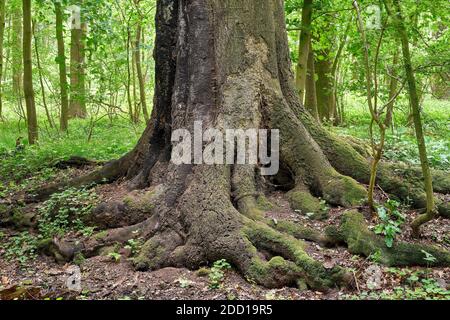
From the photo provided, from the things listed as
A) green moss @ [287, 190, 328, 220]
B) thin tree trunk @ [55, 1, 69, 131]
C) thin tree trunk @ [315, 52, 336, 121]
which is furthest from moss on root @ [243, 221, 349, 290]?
thin tree trunk @ [315, 52, 336, 121]

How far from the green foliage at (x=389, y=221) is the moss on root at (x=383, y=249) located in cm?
8

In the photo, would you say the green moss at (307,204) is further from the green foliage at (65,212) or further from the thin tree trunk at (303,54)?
the thin tree trunk at (303,54)

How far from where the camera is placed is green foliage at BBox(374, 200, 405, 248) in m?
4.80

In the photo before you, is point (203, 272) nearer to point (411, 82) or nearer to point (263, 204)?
point (263, 204)

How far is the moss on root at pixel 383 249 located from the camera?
4.72 meters

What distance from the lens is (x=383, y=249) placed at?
4.79 meters

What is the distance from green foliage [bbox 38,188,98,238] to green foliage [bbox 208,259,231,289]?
79.5 inches

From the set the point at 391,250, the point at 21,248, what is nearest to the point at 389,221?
the point at 391,250

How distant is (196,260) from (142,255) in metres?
0.63

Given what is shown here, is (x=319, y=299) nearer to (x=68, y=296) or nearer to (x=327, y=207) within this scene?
(x=327, y=207)

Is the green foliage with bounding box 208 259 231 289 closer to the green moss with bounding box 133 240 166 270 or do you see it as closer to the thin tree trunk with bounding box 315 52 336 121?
the green moss with bounding box 133 240 166 270

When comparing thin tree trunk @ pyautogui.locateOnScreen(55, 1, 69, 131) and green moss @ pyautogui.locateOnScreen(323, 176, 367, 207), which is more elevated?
thin tree trunk @ pyautogui.locateOnScreen(55, 1, 69, 131)
